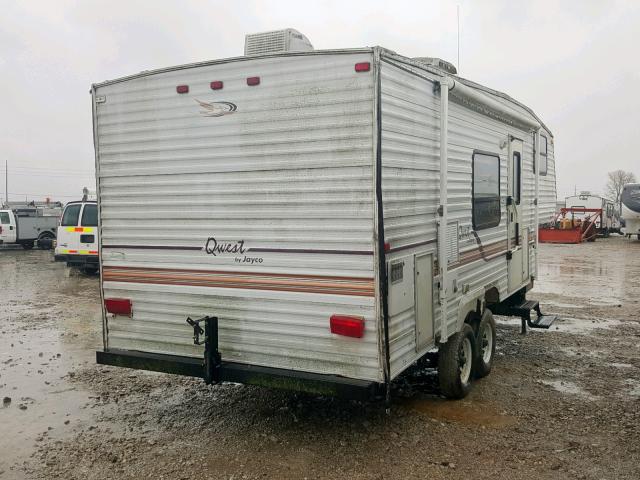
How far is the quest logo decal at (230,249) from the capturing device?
15.2 feet

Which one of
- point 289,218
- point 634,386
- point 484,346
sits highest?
point 289,218

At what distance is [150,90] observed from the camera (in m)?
4.94

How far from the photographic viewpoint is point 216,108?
468 cm

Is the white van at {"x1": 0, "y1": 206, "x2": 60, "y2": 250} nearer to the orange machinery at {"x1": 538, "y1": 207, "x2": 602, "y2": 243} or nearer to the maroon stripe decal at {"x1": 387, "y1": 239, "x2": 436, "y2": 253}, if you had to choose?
the orange machinery at {"x1": 538, "y1": 207, "x2": 602, "y2": 243}

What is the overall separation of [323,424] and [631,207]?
26.5 metres

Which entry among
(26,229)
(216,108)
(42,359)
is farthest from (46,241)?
(216,108)

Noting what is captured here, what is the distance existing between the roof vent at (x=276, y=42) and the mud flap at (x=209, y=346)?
7.38 ft

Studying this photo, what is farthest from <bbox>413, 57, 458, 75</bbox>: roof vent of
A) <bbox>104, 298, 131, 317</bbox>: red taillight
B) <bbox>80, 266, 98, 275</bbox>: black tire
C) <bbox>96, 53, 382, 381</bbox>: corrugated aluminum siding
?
<bbox>80, 266, 98, 275</bbox>: black tire

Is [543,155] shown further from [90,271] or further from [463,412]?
[90,271]

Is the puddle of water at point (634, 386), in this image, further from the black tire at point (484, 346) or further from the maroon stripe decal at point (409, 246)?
the maroon stripe decal at point (409, 246)

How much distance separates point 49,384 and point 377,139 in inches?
180

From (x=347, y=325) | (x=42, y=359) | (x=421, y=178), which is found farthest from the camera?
(x=42, y=359)

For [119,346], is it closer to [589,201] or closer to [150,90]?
[150,90]

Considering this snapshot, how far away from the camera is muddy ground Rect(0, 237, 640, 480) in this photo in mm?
4336
